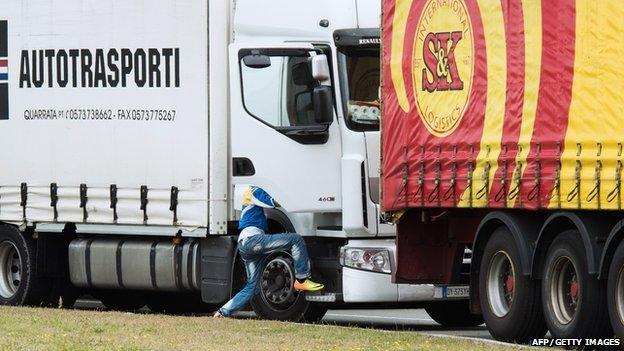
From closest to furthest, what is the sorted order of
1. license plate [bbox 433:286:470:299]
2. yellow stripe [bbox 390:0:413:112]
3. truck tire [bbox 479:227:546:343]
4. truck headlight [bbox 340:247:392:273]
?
truck tire [bbox 479:227:546:343]
yellow stripe [bbox 390:0:413:112]
license plate [bbox 433:286:470:299]
truck headlight [bbox 340:247:392:273]

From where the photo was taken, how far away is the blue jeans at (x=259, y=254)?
58.0 ft

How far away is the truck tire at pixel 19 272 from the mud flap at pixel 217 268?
2713mm

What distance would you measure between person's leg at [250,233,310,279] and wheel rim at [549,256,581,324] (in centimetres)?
364

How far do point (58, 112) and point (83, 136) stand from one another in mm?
474

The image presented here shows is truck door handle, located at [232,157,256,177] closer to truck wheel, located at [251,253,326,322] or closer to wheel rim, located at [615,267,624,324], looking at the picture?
truck wheel, located at [251,253,326,322]

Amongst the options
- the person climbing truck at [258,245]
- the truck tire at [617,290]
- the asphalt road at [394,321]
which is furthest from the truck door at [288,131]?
the truck tire at [617,290]

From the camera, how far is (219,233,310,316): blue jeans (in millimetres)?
17688

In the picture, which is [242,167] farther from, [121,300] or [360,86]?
[121,300]

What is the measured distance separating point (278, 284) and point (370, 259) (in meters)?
1.19

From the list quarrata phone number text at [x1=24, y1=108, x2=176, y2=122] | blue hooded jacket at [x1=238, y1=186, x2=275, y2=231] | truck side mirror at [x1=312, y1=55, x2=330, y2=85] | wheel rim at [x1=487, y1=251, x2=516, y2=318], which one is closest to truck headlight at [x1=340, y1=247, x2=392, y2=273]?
blue hooded jacket at [x1=238, y1=186, x2=275, y2=231]

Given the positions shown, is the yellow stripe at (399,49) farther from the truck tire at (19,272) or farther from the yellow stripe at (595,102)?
the truck tire at (19,272)

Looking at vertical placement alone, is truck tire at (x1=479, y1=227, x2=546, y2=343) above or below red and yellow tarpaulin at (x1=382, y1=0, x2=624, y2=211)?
below

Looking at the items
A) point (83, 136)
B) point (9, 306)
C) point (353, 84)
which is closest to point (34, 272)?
point (9, 306)

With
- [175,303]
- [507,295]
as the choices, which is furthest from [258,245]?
[175,303]
